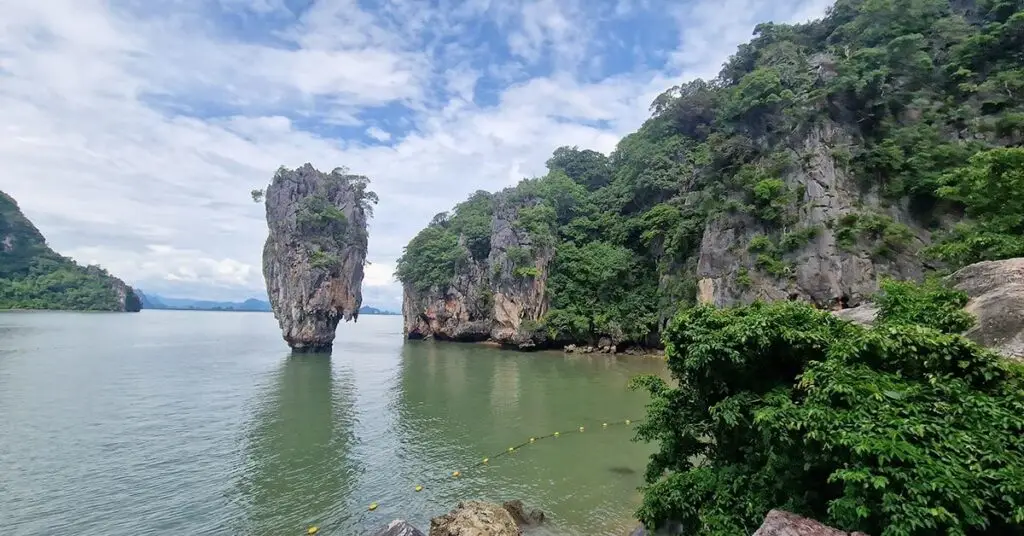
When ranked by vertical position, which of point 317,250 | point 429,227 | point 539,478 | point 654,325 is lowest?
point 539,478

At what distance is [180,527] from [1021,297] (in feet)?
43.7

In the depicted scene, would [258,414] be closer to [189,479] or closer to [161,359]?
[189,479]

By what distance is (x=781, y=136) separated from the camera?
84.7 feet

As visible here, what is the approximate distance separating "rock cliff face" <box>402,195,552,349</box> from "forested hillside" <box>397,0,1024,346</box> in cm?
18

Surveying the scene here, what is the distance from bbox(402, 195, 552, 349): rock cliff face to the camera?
37625 mm

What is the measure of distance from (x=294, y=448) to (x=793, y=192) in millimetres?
25390

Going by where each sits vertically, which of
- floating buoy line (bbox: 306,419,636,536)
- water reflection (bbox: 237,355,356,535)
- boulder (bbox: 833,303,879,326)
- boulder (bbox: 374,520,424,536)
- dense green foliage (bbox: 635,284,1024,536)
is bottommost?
floating buoy line (bbox: 306,419,636,536)

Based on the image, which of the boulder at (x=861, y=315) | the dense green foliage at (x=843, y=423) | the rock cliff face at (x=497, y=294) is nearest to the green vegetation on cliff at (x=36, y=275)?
the rock cliff face at (x=497, y=294)

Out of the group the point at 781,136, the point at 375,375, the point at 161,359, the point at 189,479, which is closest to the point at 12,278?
the point at 161,359

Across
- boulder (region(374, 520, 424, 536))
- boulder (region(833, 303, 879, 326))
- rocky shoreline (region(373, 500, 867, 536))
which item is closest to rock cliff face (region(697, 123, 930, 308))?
boulder (region(833, 303, 879, 326))

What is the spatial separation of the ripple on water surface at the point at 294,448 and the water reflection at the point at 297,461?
0.05 m

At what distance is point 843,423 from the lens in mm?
4312

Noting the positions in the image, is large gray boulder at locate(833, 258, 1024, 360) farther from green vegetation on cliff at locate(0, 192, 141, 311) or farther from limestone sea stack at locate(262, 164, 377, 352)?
green vegetation on cliff at locate(0, 192, 141, 311)

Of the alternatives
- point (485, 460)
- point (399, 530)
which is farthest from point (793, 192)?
point (399, 530)
